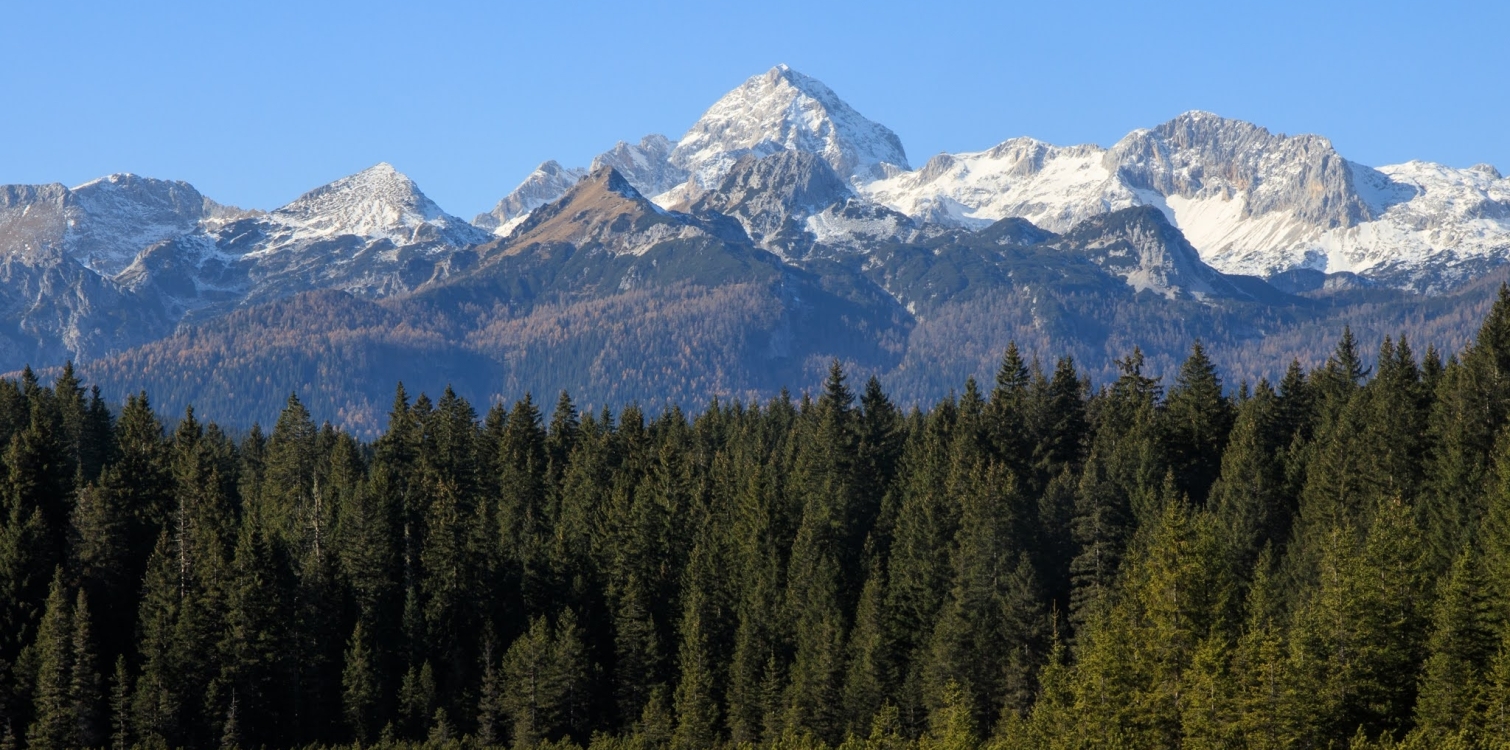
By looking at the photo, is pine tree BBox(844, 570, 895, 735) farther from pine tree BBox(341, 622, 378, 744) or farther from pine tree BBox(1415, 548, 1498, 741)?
pine tree BBox(1415, 548, 1498, 741)

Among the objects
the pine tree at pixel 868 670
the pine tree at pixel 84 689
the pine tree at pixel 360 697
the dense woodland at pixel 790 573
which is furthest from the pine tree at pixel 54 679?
the pine tree at pixel 868 670

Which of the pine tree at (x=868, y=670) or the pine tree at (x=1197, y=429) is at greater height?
the pine tree at (x=1197, y=429)

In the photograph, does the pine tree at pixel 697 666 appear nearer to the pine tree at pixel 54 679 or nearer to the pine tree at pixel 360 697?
the pine tree at pixel 360 697

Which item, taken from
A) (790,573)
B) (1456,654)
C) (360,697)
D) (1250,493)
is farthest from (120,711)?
(1456,654)

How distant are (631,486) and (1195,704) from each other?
6542cm

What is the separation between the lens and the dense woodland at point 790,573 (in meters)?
89.0

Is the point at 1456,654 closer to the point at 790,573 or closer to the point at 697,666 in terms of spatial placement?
the point at 697,666

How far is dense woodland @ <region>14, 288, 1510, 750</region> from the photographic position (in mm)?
89000

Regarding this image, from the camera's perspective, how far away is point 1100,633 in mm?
89062

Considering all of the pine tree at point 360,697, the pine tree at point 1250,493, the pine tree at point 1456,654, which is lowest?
the pine tree at point 360,697

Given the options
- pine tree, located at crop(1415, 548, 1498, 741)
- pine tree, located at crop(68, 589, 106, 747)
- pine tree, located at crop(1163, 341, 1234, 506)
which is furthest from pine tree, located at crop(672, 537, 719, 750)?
pine tree, located at crop(1415, 548, 1498, 741)

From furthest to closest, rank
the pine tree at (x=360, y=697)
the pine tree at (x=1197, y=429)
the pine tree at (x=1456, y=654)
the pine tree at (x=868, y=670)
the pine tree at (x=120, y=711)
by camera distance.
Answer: the pine tree at (x=1197, y=429)
the pine tree at (x=360, y=697)
the pine tree at (x=868, y=670)
the pine tree at (x=120, y=711)
the pine tree at (x=1456, y=654)

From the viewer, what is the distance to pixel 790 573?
12181 cm

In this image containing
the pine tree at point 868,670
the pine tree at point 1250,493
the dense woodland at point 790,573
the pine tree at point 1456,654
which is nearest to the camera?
the pine tree at point 1456,654
